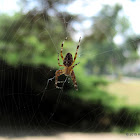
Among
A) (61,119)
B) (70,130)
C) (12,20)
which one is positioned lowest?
(70,130)

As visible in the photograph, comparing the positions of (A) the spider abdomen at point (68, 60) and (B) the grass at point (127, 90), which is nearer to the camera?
(A) the spider abdomen at point (68, 60)

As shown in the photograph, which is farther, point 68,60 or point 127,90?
point 127,90

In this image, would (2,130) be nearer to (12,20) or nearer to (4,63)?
(4,63)

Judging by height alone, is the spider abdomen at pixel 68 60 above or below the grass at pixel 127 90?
above

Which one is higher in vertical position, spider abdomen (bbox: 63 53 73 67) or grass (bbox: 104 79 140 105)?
spider abdomen (bbox: 63 53 73 67)

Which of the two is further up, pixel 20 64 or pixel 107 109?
pixel 20 64

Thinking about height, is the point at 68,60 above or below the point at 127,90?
above

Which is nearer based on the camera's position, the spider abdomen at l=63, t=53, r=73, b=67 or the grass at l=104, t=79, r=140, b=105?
the spider abdomen at l=63, t=53, r=73, b=67

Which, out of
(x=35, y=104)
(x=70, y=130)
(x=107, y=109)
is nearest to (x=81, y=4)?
(x=35, y=104)
